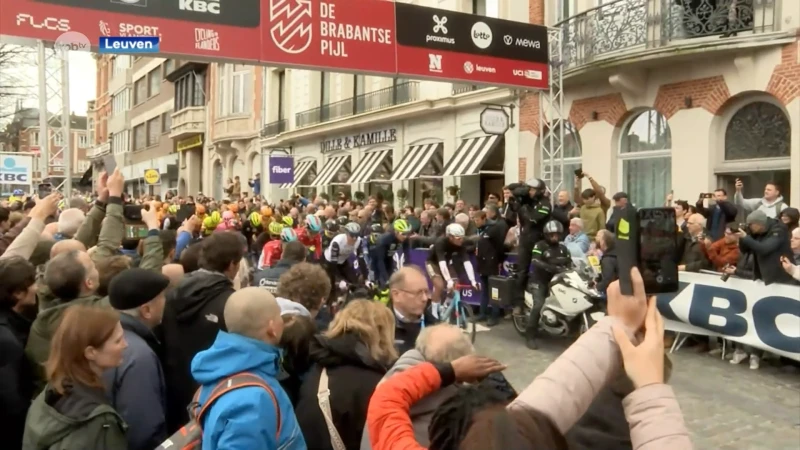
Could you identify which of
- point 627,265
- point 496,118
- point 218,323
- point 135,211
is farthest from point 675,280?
point 496,118

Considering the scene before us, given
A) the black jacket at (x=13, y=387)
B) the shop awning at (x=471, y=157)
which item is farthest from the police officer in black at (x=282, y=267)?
the shop awning at (x=471, y=157)

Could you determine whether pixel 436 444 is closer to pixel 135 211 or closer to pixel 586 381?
pixel 586 381

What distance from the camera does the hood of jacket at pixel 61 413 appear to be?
8.10ft

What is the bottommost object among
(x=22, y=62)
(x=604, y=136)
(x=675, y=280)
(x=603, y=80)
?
(x=675, y=280)

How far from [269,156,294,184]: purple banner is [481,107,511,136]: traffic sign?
24.8 feet

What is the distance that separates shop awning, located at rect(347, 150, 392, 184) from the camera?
990 inches

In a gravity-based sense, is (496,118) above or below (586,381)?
above

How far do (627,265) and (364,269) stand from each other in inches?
404

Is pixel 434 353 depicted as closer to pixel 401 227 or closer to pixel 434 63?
pixel 401 227

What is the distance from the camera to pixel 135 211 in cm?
650

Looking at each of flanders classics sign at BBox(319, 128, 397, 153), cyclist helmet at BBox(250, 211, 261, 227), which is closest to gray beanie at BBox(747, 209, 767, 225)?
cyclist helmet at BBox(250, 211, 261, 227)

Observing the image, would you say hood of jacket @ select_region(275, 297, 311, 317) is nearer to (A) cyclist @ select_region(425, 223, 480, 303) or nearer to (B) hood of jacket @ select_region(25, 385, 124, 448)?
(B) hood of jacket @ select_region(25, 385, 124, 448)

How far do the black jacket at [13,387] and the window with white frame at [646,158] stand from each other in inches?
536

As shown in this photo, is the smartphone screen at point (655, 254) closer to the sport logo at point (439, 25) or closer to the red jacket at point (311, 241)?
the red jacket at point (311, 241)
